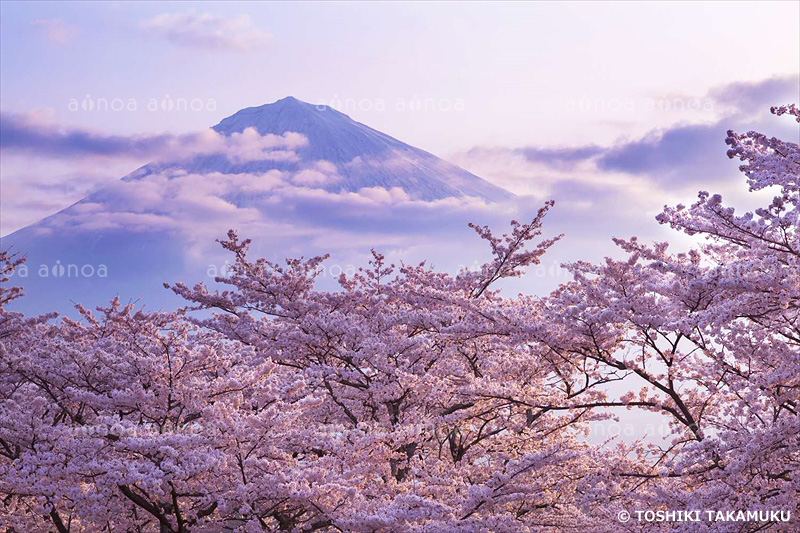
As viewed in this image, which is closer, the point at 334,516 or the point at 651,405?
the point at 334,516

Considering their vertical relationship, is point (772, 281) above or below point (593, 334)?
above

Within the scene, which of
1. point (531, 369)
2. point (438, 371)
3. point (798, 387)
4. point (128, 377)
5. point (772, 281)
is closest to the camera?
point (772, 281)

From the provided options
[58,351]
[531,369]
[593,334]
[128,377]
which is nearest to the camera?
[593,334]

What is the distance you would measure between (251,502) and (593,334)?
207 inches

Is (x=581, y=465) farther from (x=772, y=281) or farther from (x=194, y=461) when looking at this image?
(x=194, y=461)

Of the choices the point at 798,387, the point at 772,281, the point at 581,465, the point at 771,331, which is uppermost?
the point at 772,281

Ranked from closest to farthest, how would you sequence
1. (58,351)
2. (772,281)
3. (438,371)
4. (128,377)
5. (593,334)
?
1. (772,281)
2. (593,334)
3. (128,377)
4. (58,351)
5. (438,371)

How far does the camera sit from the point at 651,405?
11.7 meters

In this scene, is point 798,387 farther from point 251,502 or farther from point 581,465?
point 251,502

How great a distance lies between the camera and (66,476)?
10586mm

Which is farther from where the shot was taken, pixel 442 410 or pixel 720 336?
pixel 442 410

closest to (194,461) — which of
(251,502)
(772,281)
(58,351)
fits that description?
(251,502)

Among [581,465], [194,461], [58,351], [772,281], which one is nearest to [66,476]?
[194,461]

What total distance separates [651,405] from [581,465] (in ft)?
7.95
